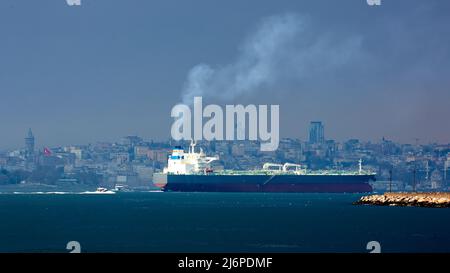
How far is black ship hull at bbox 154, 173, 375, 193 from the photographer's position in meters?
160

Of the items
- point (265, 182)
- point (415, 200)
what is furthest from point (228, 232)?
point (265, 182)

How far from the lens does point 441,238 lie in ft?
175

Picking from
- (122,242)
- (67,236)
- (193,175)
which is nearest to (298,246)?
(122,242)

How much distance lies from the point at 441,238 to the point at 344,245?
7.04 m

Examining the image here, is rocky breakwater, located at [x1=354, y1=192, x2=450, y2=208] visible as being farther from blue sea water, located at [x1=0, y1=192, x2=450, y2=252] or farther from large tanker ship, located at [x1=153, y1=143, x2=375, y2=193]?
large tanker ship, located at [x1=153, y1=143, x2=375, y2=193]

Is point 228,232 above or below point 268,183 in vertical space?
below

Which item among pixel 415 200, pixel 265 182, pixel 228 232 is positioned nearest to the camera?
pixel 228 232

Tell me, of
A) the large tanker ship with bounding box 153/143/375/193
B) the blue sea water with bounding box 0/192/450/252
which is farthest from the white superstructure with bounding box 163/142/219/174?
the blue sea water with bounding box 0/192/450/252

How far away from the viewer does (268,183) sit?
161 m

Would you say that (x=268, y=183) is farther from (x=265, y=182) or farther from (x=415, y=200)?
(x=415, y=200)

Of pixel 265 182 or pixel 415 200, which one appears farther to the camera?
pixel 265 182

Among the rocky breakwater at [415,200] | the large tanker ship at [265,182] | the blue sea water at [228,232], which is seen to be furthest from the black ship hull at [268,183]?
the blue sea water at [228,232]
